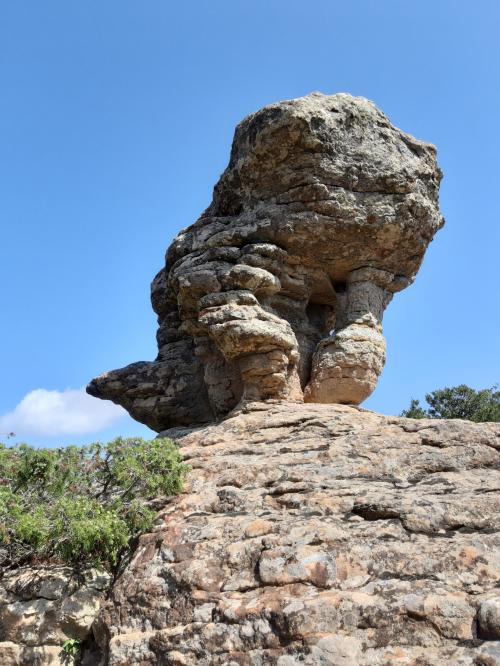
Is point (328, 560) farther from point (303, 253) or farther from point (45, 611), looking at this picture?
point (303, 253)

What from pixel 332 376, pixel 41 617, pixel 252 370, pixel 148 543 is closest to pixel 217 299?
pixel 252 370

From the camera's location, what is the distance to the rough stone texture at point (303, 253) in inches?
463

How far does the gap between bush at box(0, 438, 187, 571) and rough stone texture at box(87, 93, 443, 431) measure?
3.11 metres

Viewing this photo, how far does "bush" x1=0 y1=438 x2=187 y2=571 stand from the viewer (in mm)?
7680

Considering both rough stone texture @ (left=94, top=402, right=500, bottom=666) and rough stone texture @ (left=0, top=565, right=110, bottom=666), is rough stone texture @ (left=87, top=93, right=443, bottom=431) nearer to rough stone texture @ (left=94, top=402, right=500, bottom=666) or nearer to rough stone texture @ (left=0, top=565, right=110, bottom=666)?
rough stone texture @ (left=94, top=402, right=500, bottom=666)

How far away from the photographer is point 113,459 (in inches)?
356

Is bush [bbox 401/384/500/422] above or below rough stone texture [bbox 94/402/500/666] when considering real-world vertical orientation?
above

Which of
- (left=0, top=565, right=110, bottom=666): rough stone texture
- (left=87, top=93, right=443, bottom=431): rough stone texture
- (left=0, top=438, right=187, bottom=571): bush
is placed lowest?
(left=0, top=565, right=110, bottom=666): rough stone texture

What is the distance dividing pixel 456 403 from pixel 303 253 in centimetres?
1516

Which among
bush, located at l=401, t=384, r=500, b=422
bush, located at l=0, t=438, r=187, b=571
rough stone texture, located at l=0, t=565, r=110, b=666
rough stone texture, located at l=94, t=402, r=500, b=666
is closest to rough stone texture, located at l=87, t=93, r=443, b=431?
rough stone texture, located at l=94, t=402, r=500, b=666

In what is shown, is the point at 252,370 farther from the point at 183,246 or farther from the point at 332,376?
the point at 183,246

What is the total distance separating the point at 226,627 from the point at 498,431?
4.64m

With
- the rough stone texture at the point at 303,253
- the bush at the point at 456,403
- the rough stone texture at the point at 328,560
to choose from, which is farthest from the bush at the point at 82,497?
the bush at the point at 456,403

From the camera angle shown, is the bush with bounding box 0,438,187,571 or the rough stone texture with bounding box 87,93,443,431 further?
the rough stone texture with bounding box 87,93,443,431
